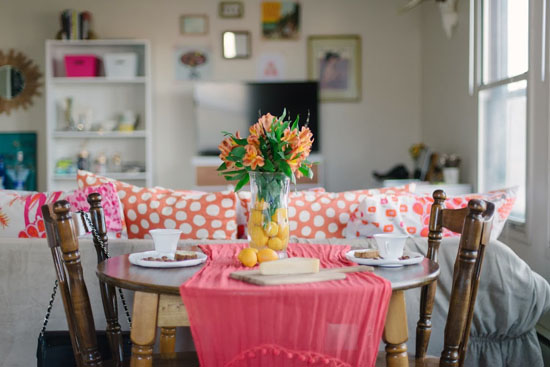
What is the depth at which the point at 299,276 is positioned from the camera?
1.60m

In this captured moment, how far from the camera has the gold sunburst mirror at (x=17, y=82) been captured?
261 inches

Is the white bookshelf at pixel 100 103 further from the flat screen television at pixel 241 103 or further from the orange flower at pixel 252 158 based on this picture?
the orange flower at pixel 252 158

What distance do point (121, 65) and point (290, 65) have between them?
163 centimetres

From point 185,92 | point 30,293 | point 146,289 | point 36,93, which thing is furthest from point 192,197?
point 36,93

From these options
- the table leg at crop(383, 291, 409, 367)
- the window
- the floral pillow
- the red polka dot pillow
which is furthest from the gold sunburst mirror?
the table leg at crop(383, 291, 409, 367)

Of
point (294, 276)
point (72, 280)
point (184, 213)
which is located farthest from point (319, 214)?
point (72, 280)

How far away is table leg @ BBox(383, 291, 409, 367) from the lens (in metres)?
1.66

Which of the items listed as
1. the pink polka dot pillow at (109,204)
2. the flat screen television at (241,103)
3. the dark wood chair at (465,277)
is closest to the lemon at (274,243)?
the dark wood chair at (465,277)

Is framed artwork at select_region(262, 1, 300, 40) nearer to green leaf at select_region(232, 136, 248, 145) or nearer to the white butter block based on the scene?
green leaf at select_region(232, 136, 248, 145)

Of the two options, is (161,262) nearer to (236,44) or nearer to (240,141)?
(240,141)

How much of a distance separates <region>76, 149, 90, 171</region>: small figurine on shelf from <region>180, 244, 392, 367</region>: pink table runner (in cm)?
514

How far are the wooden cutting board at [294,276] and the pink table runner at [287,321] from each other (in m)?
0.02

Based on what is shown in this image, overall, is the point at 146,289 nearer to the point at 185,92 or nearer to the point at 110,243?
the point at 110,243

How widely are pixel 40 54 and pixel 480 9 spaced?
423 centimetres
